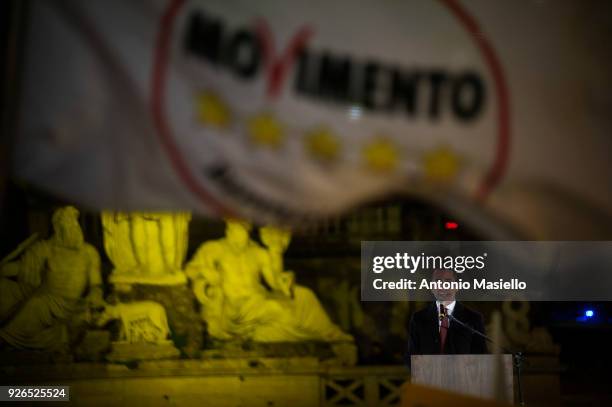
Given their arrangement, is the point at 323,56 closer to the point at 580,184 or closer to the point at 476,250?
the point at 580,184

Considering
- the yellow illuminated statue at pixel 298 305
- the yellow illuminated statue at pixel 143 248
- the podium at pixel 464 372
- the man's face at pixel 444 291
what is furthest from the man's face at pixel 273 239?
the podium at pixel 464 372

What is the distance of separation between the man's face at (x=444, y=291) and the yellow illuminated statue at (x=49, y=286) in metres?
4.01

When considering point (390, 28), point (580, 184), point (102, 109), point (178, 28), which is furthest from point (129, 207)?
point (580, 184)

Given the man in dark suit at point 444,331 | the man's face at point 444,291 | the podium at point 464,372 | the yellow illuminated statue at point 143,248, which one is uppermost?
the yellow illuminated statue at point 143,248

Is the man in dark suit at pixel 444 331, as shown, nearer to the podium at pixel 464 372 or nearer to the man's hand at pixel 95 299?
the podium at pixel 464 372

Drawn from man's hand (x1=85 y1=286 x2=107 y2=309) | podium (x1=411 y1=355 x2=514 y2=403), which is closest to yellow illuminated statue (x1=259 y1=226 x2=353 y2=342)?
man's hand (x1=85 y1=286 x2=107 y2=309)

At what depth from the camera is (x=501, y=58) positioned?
2074 mm

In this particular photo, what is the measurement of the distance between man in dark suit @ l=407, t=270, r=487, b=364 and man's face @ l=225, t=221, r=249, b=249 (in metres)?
3.32

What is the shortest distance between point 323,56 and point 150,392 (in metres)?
5.54

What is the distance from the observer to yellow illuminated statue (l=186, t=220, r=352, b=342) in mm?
6820

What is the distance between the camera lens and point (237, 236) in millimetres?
6918

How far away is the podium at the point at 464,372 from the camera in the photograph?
9.66ft

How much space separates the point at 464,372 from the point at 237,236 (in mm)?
4207

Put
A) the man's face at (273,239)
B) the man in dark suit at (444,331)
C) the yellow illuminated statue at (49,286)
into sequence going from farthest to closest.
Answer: the man's face at (273,239), the yellow illuminated statue at (49,286), the man in dark suit at (444,331)
